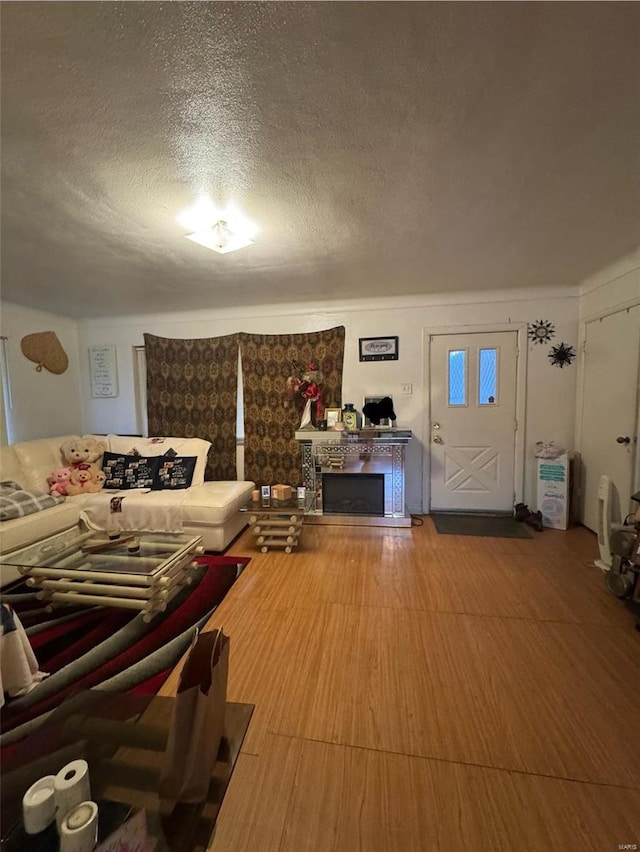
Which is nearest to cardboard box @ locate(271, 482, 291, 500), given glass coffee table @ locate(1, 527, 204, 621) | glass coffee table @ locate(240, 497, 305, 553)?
glass coffee table @ locate(240, 497, 305, 553)

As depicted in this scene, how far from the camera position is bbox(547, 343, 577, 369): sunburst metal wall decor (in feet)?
9.99

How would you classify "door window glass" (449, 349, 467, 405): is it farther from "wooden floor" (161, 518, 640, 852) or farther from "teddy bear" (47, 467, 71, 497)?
"teddy bear" (47, 467, 71, 497)

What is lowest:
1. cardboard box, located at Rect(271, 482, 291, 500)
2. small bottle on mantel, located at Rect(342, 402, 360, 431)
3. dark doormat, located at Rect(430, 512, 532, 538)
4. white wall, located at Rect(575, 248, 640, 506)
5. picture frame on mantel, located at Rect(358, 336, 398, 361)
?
dark doormat, located at Rect(430, 512, 532, 538)

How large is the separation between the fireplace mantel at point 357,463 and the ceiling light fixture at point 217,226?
1.77 metres

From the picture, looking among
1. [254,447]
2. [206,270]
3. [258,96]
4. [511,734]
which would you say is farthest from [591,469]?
[206,270]

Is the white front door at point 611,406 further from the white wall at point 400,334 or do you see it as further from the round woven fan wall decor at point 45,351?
the round woven fan wall decor at point 45,351

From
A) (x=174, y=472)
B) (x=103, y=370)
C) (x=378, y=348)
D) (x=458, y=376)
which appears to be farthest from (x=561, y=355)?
(x=103, y=370)

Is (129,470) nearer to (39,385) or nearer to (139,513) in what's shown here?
(139,513)

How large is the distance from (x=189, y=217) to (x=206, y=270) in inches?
31.5

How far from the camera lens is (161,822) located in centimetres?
90

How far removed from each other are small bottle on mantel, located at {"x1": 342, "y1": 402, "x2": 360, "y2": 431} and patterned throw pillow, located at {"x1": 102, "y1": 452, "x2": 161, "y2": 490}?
1921mm

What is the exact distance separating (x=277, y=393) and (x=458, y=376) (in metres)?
1.93

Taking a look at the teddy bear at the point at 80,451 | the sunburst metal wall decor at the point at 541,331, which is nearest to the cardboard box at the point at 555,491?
the sunburst metal wall decor at the point at 541,331

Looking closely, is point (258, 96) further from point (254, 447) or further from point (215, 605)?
point (254, 447)
